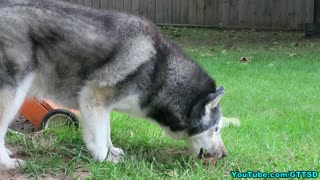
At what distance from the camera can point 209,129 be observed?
504 cm

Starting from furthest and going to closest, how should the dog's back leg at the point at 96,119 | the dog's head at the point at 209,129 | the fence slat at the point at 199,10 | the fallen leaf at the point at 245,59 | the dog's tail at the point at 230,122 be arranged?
the fence slat at the point at 199,10 < the fallen leaf at the point at 245,59 < the dog's tail at the point at 230,122 < the dog's head at the point at 209,129 < the dog's back leg at the point at 96,119

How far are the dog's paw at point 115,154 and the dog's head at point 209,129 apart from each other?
26.2 inches

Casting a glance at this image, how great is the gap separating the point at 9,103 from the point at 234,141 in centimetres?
229

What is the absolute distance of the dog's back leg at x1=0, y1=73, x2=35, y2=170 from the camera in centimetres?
440

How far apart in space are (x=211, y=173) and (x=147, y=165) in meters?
0.54

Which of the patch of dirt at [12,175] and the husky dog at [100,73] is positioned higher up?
the husky dog at [100,73]

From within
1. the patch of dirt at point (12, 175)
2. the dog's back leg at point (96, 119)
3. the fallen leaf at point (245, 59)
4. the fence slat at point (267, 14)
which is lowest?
the fallen leaf at point (245, 59)

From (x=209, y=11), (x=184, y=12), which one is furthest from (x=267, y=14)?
(x=184, y=12)

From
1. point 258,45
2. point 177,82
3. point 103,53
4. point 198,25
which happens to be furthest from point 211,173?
point 198,25

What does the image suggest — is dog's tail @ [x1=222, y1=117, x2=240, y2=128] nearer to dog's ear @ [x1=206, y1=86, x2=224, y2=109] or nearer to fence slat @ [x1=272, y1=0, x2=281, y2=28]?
dog's ear @ [x1=206, y1=86, x2=224, y2=109]

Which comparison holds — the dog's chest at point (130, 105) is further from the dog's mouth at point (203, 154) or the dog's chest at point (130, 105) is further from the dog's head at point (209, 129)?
the dog's mouth at point (203, 154)

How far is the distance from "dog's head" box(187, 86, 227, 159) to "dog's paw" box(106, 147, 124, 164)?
66 centimetres

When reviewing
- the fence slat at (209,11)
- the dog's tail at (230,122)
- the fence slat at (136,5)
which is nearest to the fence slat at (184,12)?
the fence slat at (209,11)

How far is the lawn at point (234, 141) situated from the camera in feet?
15.1
